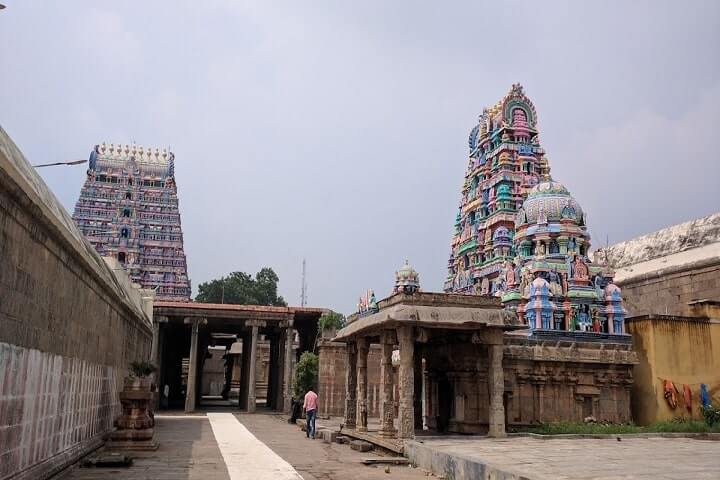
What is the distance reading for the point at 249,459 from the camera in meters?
12.2

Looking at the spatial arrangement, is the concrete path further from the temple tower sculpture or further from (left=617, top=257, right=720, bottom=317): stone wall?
(left=617, top=257, right=720, bottom=317): stone wall

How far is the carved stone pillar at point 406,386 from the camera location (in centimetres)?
1346

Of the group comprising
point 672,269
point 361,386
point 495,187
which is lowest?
point 361,386

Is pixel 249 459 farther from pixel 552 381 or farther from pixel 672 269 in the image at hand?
pixel 672 269

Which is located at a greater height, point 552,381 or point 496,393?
point 552,381

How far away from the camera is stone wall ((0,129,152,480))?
21.1ft

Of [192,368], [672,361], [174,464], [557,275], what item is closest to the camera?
[174,464]

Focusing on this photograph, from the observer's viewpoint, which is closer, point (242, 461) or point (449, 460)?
point (449, 460)

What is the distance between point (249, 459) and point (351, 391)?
243 inches

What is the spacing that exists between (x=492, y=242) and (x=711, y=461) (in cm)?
3164

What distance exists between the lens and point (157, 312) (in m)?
29.5

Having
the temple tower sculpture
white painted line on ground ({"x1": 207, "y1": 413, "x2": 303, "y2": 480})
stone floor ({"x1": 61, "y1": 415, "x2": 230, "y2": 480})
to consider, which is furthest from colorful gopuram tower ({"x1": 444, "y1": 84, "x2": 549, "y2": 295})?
stone floor ({"x1": 61, "y1": 415, "x2": 230, "y2": 480})

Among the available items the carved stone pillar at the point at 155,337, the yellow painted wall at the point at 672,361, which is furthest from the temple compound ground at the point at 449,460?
the carved stone pillar at the point at 155,337

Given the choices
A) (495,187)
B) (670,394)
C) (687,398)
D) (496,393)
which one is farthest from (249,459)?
(495,187)
